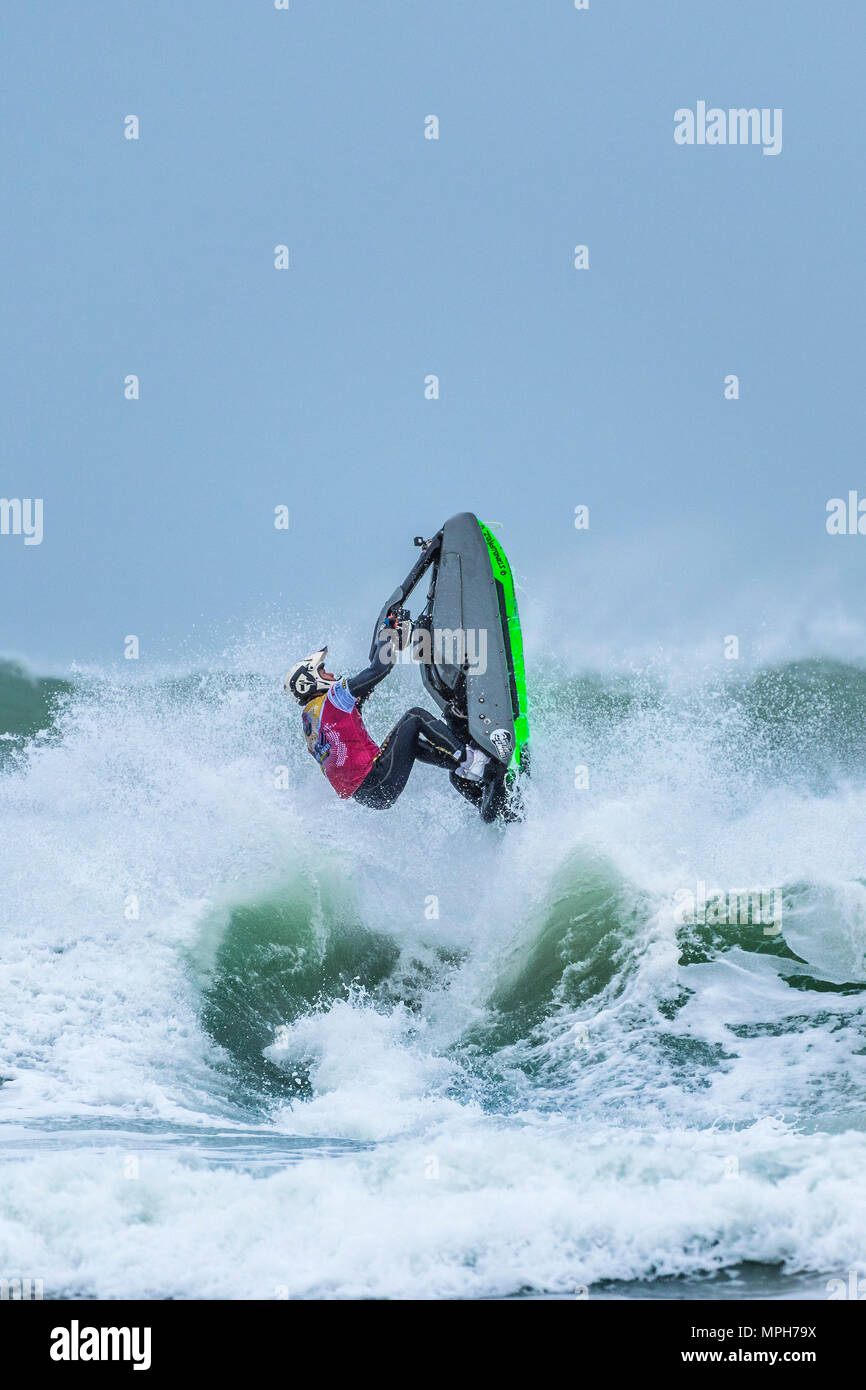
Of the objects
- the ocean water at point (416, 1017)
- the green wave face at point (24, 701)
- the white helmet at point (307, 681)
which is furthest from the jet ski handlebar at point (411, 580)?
the green wave face at point (24, 701)

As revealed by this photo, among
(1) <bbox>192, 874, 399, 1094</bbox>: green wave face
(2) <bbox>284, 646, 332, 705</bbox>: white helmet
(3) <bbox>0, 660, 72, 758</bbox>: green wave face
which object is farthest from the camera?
(3) <bbox>0, 660, 72, 758</bbox>: green wave face

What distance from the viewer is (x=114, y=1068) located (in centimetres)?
742

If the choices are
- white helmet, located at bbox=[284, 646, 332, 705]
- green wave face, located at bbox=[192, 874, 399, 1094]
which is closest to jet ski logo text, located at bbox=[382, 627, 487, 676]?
white helmet, located at bbox=[284, 646, 332, 705]

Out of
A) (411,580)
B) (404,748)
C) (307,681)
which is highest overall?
(411,580)

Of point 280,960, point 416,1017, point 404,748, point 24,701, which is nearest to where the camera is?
point 416,1017

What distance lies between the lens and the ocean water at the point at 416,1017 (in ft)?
17.0

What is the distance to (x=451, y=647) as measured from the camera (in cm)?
904

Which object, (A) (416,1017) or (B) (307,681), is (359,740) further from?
(A) (416,1017)

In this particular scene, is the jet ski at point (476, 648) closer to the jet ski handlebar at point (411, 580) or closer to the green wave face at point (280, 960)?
the jet ski handlebar at point (411, 580)

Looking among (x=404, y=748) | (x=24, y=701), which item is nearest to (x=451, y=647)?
(x=404, y=748)

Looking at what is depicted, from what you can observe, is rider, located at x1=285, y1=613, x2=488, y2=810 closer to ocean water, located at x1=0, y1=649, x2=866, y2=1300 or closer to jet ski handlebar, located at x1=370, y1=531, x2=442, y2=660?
jet ski handlebar, located at x1=370, y1=531, x2=442, y2=660

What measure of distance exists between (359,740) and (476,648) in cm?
117

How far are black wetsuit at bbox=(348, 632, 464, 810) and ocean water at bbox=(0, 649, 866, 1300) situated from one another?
1152 millimetres

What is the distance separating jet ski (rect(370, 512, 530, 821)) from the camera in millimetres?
8844
